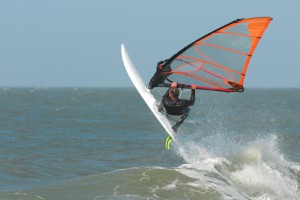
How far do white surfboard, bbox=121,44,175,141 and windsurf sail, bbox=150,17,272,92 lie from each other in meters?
0.32

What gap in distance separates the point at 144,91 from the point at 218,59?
4.66ft

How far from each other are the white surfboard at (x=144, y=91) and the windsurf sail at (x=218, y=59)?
320 mm

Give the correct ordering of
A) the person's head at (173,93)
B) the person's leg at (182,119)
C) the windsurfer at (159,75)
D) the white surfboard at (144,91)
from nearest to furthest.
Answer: the person's head at (173,93)
the person's leg at (182,119)
the white surfboard at (144,91)
the windsurfer at (159,75)

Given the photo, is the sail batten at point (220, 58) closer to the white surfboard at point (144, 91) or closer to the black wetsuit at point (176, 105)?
the black wetsuit at point (176, 105)

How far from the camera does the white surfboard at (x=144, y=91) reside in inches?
384

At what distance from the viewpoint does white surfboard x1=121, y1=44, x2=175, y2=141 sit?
9758 mm

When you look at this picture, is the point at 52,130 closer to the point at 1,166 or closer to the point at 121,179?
the point at 1,166

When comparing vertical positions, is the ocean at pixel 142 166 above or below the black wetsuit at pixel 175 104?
below

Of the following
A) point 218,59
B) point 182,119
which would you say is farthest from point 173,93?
point 218,59

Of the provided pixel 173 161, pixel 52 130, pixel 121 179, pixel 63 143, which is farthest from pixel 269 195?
pixel 52 130

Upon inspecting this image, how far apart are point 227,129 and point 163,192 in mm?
13289

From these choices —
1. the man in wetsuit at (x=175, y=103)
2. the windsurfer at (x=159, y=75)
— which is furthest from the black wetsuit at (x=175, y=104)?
→ the windsurfer at (x=159, y=75)

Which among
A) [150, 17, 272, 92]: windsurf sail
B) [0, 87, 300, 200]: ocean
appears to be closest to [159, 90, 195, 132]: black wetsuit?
[150, 17, 272, 92]: windsurf sail

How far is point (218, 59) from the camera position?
9.57 meters
